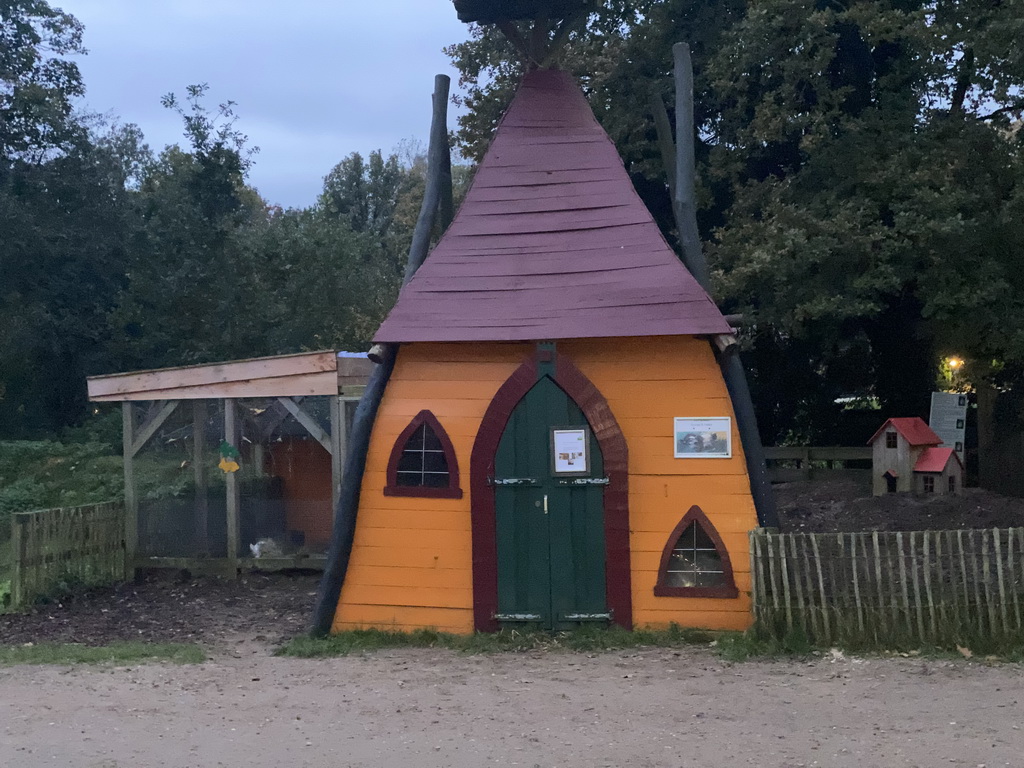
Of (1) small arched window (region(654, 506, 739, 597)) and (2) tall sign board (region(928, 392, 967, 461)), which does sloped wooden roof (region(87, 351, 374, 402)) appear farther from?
(2) tall sign board (region(928, 392, 967, 461))

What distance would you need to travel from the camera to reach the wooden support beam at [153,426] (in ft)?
40.2

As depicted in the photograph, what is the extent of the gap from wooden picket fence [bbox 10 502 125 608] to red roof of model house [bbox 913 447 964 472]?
1096 cm

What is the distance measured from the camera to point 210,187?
2208 centimetres

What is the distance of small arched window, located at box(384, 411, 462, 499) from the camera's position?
925cm

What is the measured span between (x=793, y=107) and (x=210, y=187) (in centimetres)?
1219

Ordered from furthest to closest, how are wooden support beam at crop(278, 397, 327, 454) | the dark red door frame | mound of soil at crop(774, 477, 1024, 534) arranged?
mound of soil at crop(774, 477, 1024, 534)
wooden support beam at crop(278, 397, 327, 454)
the dark red door frame

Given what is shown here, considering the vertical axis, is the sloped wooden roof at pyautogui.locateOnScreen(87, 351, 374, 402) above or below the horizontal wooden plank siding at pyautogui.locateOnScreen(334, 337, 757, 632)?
above

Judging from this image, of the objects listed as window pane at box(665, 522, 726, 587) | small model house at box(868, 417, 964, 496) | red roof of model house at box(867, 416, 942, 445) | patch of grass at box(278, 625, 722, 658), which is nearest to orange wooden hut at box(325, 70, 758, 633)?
window pane at box(665, 522, 726, 587)

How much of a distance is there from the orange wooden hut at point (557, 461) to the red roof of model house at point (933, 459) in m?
7.54

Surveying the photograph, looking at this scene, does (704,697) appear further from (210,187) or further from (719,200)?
(210,187)

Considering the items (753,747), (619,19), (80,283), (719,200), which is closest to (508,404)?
(753,747)

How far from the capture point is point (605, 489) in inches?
353

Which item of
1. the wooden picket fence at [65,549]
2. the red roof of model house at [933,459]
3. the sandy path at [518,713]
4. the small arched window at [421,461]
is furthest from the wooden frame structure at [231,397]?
the red roof of model house at [933,459]

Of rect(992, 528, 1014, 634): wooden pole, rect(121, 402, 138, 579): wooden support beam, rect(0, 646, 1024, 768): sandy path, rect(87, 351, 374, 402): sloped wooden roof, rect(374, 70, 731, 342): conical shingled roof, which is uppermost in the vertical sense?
rect(374, 70, 731, 342): conical shingled roof
